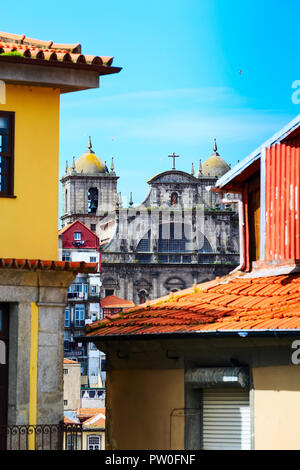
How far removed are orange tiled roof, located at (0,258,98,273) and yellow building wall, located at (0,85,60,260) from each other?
0.39 m

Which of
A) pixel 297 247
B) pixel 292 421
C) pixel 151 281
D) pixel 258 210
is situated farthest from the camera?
pixel 151 281

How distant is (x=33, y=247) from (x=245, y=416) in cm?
376

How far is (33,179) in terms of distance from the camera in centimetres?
1639

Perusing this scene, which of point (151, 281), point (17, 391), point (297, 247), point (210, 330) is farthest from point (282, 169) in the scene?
point (151, 281)

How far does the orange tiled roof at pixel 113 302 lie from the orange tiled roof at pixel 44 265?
87512 mm

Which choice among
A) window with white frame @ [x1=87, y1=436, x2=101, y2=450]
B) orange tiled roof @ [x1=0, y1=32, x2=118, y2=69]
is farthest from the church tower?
orange tiled roof @ [x1=0, y1=32, x2=118, y2=69]

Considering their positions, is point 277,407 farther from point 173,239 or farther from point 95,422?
point 173,239

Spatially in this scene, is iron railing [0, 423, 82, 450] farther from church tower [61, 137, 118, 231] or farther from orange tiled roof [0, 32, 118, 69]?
church tower [61, 137, 118, 231]

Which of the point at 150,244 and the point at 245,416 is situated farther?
the point at 150,244

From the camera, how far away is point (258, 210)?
21.2 meters

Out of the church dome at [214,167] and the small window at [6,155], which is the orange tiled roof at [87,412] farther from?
the small window at [6,155]

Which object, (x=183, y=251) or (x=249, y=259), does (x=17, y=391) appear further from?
(x=183, y=251)

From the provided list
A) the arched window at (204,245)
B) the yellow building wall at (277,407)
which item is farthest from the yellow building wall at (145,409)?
the arched window at (204,245)

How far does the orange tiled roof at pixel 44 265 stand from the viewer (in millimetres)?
15602
